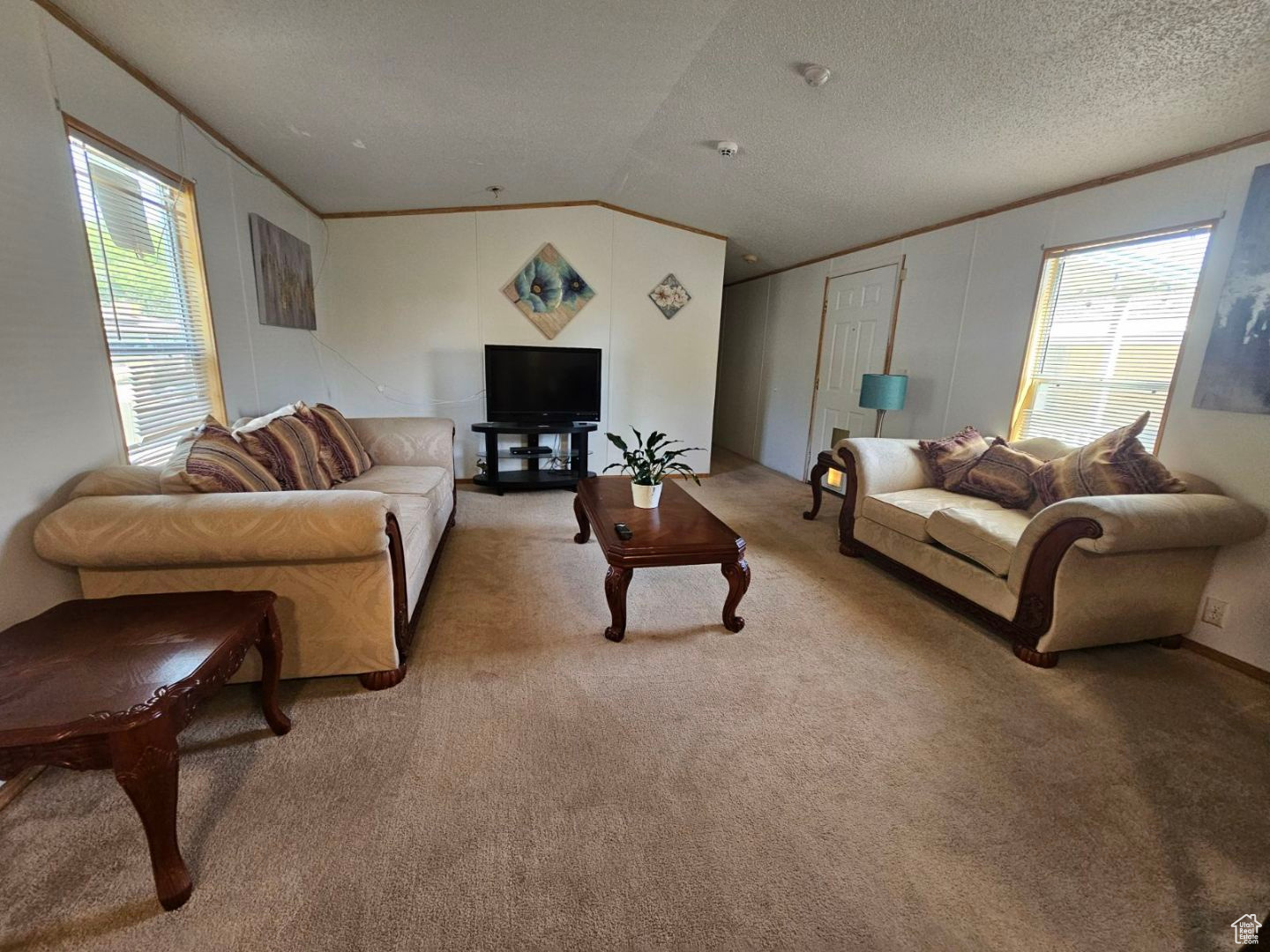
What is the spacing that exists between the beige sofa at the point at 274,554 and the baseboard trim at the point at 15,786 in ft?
1.61

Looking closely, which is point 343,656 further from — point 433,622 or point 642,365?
point 642,365

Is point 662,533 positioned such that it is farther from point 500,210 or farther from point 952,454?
point 500,210

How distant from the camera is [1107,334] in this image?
271 cm

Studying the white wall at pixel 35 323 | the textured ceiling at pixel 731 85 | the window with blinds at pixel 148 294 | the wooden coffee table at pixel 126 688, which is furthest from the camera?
the window with blinds at pixel 148 294

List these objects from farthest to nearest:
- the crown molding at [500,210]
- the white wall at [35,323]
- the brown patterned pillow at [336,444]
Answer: the crown molding at [500,210]
the brown patterned pillow at [336,444]
the white wall at [35,323]

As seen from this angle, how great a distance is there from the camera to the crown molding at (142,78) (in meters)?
1.69

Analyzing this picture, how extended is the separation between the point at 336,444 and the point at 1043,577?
341 cm

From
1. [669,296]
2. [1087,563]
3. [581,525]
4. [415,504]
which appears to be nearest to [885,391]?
[1087,563]

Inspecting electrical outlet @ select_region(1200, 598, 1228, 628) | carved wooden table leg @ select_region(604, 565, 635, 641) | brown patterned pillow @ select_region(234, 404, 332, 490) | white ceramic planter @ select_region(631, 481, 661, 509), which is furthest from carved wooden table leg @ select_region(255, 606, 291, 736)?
electrical outlet @ select_region(1200, 598, 1228, 628)

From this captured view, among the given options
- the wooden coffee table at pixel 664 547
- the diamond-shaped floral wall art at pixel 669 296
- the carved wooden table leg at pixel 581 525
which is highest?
the diamond-shaped floral wall art at pixel 669 296

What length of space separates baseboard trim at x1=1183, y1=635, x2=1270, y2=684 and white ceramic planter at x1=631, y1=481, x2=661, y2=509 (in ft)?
8.17

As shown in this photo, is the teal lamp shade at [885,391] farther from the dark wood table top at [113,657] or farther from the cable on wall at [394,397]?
the dark wood table top at [113,657]

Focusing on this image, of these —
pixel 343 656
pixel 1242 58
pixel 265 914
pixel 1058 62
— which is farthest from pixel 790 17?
pixel 265 914

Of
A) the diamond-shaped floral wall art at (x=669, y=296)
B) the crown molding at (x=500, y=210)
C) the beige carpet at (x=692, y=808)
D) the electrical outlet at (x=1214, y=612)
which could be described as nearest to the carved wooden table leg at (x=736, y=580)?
the beige carpet at (x=692, y=808)
